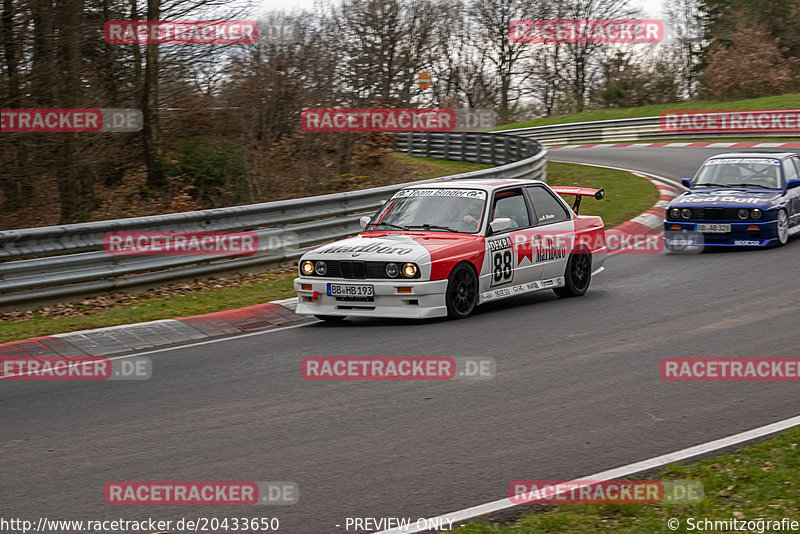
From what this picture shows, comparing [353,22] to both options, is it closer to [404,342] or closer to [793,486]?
[404,342]

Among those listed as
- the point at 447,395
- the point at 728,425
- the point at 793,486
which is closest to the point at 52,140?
the point at 447,395

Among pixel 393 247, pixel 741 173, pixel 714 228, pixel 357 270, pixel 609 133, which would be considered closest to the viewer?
pixel 357 270

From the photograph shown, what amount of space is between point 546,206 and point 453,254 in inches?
80.8

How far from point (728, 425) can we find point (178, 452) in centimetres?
366

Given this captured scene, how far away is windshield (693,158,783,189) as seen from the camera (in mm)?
15602

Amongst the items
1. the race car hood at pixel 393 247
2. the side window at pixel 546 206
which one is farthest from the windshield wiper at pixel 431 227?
the side window at pixel 546 206

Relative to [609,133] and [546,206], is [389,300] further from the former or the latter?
[609,133]

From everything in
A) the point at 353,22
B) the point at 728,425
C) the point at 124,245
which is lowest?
→ the point at 728,425

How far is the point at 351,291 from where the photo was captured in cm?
1017

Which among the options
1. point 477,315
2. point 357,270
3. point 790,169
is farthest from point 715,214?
point 357,270

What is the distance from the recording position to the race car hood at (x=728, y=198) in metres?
14.7

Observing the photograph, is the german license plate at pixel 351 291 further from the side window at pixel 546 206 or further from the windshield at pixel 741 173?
the windshield at pixel 741 173

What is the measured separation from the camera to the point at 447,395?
24.4 feet

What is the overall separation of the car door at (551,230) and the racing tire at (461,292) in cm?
114
